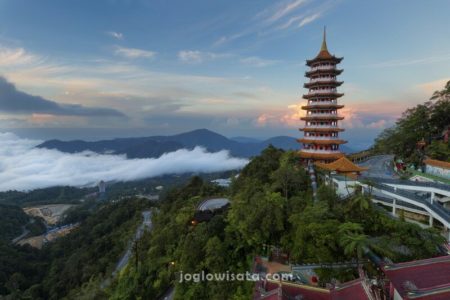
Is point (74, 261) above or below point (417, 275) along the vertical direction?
below

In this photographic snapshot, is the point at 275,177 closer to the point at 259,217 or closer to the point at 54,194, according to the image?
the point at 259,217

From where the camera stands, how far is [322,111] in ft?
104

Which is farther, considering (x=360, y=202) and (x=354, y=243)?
(x=360, y=202)

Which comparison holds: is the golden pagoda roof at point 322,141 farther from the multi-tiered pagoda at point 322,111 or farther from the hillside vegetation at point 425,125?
the hillside vegetation at point 425,125

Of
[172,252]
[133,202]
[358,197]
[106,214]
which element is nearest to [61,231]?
[106,214]

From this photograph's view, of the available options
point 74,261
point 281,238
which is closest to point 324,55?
point 281,238

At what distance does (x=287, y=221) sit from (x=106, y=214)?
7603 cm

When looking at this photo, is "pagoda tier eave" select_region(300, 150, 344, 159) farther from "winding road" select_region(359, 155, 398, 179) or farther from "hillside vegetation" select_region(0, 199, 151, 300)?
"hillside vegetation" select_region(0, 199, 151, 300)

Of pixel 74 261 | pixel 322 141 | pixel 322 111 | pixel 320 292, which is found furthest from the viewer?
pixel 74 261

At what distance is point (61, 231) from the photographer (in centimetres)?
9919

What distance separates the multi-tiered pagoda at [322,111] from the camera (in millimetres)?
30656

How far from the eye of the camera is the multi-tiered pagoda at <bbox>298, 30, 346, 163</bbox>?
30.7 meters

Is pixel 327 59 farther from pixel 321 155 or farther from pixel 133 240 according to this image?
pixel 133 240

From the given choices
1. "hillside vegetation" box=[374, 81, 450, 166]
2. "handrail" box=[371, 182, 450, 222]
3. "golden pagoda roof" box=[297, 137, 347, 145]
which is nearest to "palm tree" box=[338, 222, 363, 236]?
"handrail" box=[371, 182, 450, 222]
